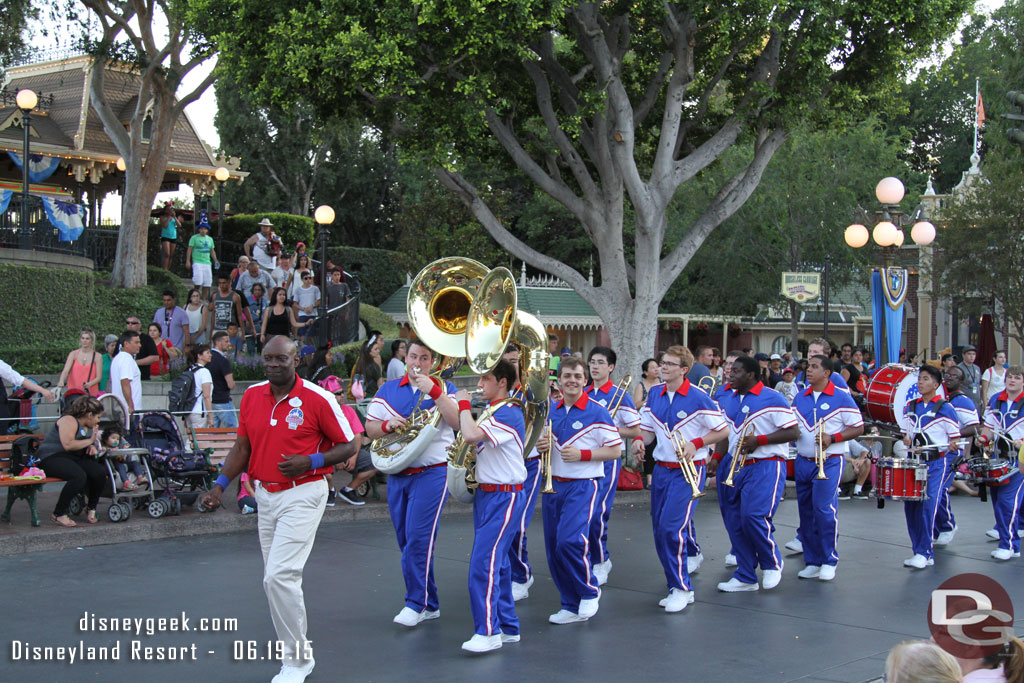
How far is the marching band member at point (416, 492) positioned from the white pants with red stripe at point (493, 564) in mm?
440

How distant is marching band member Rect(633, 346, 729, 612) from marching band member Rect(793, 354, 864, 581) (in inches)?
54.2

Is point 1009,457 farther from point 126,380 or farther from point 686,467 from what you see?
point 126,380

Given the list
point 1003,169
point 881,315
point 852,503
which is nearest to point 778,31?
point 881,315

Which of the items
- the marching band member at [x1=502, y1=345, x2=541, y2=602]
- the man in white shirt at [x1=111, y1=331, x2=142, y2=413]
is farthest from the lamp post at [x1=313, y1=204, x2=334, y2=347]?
the marching band member at [x1=502, y1=345, x2=541, y2=602]

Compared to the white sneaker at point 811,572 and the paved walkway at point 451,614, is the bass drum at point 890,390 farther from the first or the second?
the white sneaker at point 811,572

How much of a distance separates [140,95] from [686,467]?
17842 mm

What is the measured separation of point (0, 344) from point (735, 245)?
21.5 meters

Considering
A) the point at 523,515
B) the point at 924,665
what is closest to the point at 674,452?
the point at 523,515

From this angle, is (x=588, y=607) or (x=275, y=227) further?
(x=275, y=227)

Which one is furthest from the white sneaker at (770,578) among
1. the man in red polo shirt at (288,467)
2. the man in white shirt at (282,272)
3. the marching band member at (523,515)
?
the man in white shirt at (282,272)

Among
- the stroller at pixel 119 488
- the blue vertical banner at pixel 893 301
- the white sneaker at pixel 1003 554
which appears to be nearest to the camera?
the stroller at pixel 119 488

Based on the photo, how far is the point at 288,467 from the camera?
6047 millimetres

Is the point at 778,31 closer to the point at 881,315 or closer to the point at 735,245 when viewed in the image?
the point at 881,315

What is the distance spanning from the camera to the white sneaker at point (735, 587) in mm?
8812
